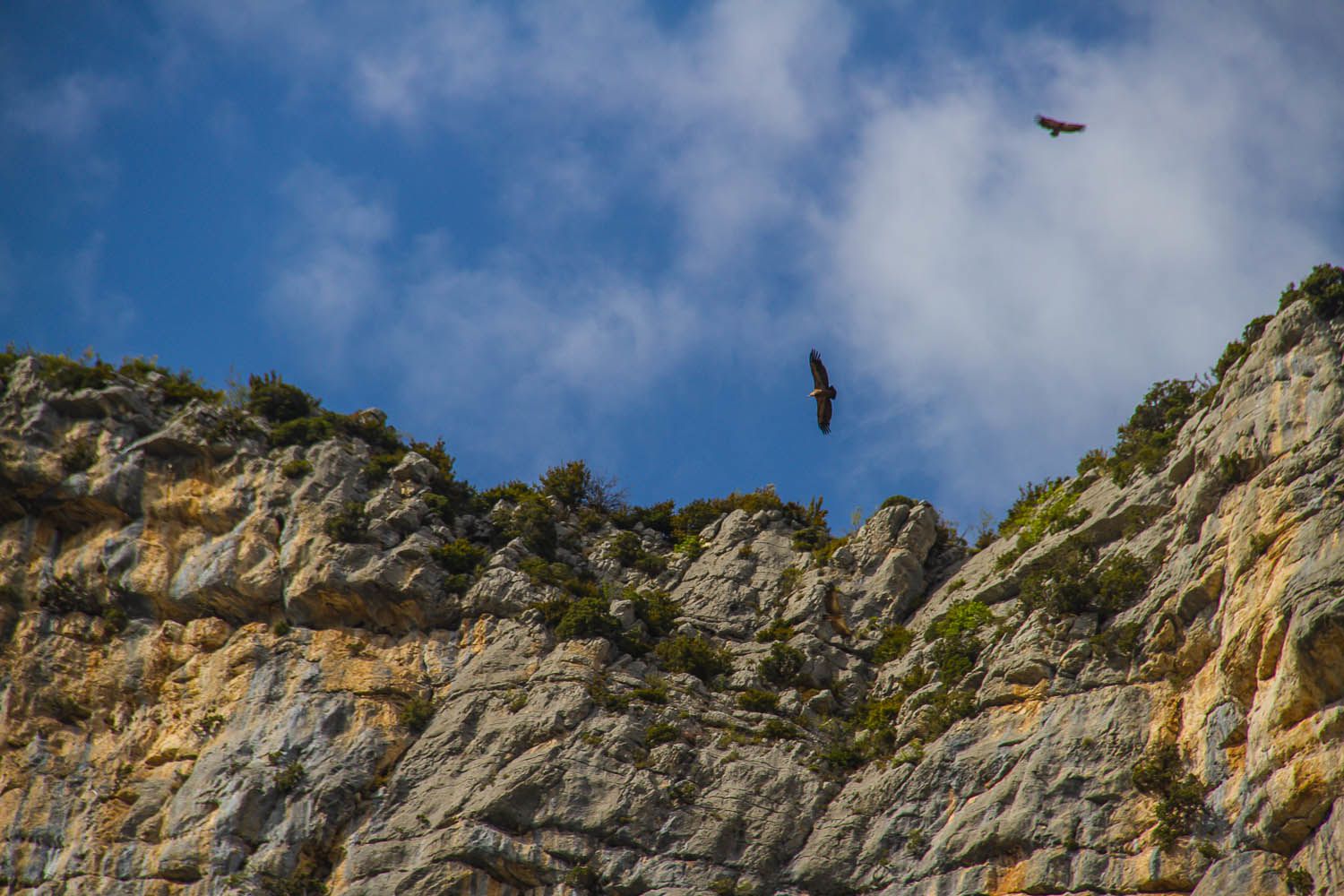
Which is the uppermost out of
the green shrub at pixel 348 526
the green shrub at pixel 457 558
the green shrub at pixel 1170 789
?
the green shrub at pixel 348 526

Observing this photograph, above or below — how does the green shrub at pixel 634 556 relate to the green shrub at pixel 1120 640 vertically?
above

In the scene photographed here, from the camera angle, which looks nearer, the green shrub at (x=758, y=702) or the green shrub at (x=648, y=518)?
the green shrub at (x=758, y=702)

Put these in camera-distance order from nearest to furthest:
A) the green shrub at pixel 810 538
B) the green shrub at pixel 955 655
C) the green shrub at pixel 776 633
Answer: the green shrub at pixel 955 655
the green shrub at pixel 776 633
the green shrub at pixel 810 538

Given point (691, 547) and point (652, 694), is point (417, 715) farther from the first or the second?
point (691, 547)

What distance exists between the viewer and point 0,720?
123ft

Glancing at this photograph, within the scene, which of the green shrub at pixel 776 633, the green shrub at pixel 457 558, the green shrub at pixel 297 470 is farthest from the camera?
the green shrub at pixel 297 470

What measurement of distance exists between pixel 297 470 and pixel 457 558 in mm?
5881

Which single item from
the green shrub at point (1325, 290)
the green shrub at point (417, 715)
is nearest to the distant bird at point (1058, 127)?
the green shrub at point (1325, 290)

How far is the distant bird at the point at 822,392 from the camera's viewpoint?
40531mm

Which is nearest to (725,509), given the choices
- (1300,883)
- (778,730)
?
(778,730)

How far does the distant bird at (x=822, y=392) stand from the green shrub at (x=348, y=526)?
13.3 meters

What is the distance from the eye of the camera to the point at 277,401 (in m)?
45.1

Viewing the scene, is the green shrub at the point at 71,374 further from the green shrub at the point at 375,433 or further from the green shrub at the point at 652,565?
the green shrub at the point at 652,565

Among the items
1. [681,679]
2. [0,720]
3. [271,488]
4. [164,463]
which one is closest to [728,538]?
[681,679]
